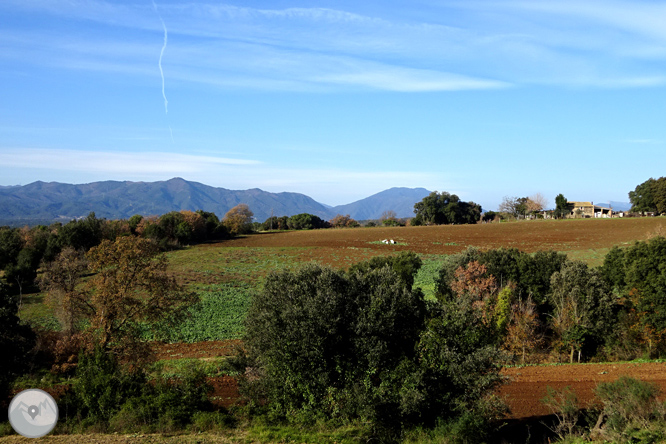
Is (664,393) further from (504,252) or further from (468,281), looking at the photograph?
(504,252)

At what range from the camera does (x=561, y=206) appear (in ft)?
454

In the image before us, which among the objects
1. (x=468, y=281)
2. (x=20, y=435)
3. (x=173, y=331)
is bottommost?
(x=173, y=331)

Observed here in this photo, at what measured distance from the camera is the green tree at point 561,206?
136500 millimetres

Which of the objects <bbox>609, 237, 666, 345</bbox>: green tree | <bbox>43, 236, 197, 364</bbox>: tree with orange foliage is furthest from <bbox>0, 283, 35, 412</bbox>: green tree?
<bbox>609, 237, 666, 345</bbox>: green tree

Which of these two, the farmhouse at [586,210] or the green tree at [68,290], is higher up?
the farmhouse at [586,210]

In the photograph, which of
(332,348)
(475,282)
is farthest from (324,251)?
(332,348)

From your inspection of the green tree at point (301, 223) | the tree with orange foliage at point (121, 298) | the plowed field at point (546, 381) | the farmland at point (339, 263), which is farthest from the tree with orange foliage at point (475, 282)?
the green tree at point (301, 223)

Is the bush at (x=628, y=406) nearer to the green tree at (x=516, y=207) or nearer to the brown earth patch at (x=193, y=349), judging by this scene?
the brown earth patch at (x=193, y=349)

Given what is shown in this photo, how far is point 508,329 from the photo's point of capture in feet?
109

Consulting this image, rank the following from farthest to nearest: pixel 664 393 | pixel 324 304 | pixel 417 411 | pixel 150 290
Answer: pixel 150 290, pixel 664 393, pixel 324 304, pixel 417 411

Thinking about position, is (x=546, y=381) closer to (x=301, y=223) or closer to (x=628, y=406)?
(x=628, y=406)

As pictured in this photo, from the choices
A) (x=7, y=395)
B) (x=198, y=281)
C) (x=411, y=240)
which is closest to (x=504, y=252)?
(x=7, y=395)

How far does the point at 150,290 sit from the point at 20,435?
30.1 ft

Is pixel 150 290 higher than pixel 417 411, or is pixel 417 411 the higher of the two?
pixel 150 290
